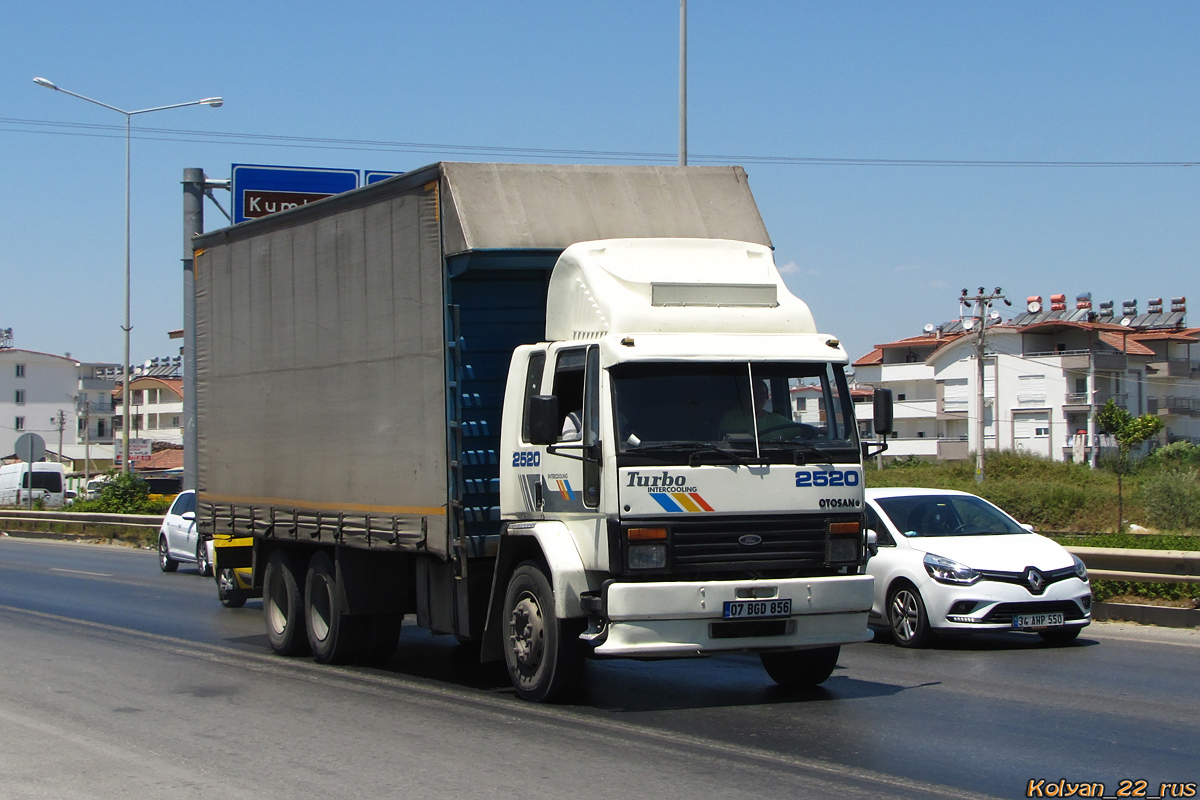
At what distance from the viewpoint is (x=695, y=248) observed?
31.1ft

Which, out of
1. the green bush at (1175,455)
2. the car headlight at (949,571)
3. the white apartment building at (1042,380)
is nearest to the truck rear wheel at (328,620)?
the car headlight at (949,571)

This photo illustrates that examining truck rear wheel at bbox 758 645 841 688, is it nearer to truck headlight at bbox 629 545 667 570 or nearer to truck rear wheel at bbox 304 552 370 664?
truck headlight at bbox 629 545 667 570

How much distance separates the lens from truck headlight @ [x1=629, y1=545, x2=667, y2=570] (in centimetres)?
823

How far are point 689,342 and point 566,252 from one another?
48.8 inches

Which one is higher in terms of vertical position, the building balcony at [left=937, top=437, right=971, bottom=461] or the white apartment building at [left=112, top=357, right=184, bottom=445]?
the white apartment building at [left=112, top=357, right=184, bottom=445]

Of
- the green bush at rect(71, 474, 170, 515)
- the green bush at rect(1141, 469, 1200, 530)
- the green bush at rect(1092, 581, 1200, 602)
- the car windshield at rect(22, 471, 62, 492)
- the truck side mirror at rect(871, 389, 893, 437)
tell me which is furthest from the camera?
the car windshield at rect(22, 471, 62, 492)

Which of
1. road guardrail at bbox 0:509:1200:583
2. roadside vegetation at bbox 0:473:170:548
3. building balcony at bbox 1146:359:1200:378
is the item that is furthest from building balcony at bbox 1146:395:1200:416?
road guardrail at bbox 0:509:1200:583

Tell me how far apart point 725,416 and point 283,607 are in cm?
571

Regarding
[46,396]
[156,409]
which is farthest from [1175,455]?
[46,396]

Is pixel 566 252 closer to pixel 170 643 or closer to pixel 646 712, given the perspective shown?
pixel 646 712

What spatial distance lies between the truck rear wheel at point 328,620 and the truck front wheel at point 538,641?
257 centimetres

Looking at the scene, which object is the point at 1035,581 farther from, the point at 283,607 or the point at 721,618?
the point at 283,607

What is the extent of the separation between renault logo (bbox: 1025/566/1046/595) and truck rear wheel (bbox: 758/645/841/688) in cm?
300

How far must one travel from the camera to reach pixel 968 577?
473 inches
